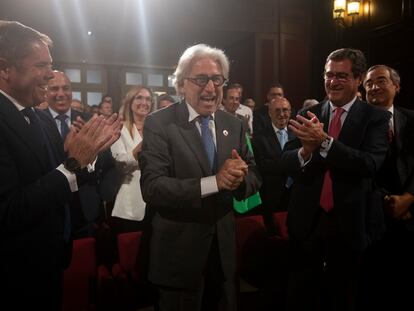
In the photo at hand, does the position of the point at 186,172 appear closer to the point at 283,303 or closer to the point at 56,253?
the point at 56,253

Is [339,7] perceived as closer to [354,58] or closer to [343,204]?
[354,58]

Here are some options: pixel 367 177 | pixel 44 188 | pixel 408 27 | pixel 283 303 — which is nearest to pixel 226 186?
pixel 44 188

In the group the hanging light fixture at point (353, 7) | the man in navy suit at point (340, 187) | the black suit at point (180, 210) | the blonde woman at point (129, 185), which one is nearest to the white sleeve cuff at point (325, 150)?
the man in navy suit at point (340, 187)

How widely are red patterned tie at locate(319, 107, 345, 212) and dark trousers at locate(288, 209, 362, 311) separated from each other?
48 millimetres

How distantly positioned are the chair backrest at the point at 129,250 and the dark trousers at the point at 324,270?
940 millimetres

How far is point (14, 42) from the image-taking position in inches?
56.3

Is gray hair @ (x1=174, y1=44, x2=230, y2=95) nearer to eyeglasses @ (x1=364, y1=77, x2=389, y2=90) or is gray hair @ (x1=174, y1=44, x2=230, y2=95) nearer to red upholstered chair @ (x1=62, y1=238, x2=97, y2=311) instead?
red upholstered chair @ (x1=62, y1=238, x2=97, y2=311)

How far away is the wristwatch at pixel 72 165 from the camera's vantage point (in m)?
1.46

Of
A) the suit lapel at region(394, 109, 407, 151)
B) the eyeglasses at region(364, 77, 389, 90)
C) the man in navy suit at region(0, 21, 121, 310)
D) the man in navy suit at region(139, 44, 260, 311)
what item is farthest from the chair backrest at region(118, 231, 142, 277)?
the eyeglasses at region(364, 77, 389, 90)

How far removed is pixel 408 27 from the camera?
260 inches

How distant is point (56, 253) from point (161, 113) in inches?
29.2

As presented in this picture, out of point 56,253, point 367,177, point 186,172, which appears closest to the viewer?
point 56,253

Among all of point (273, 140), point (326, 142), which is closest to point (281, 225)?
point (326, 142)

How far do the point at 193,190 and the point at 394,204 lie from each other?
1.39 meters
